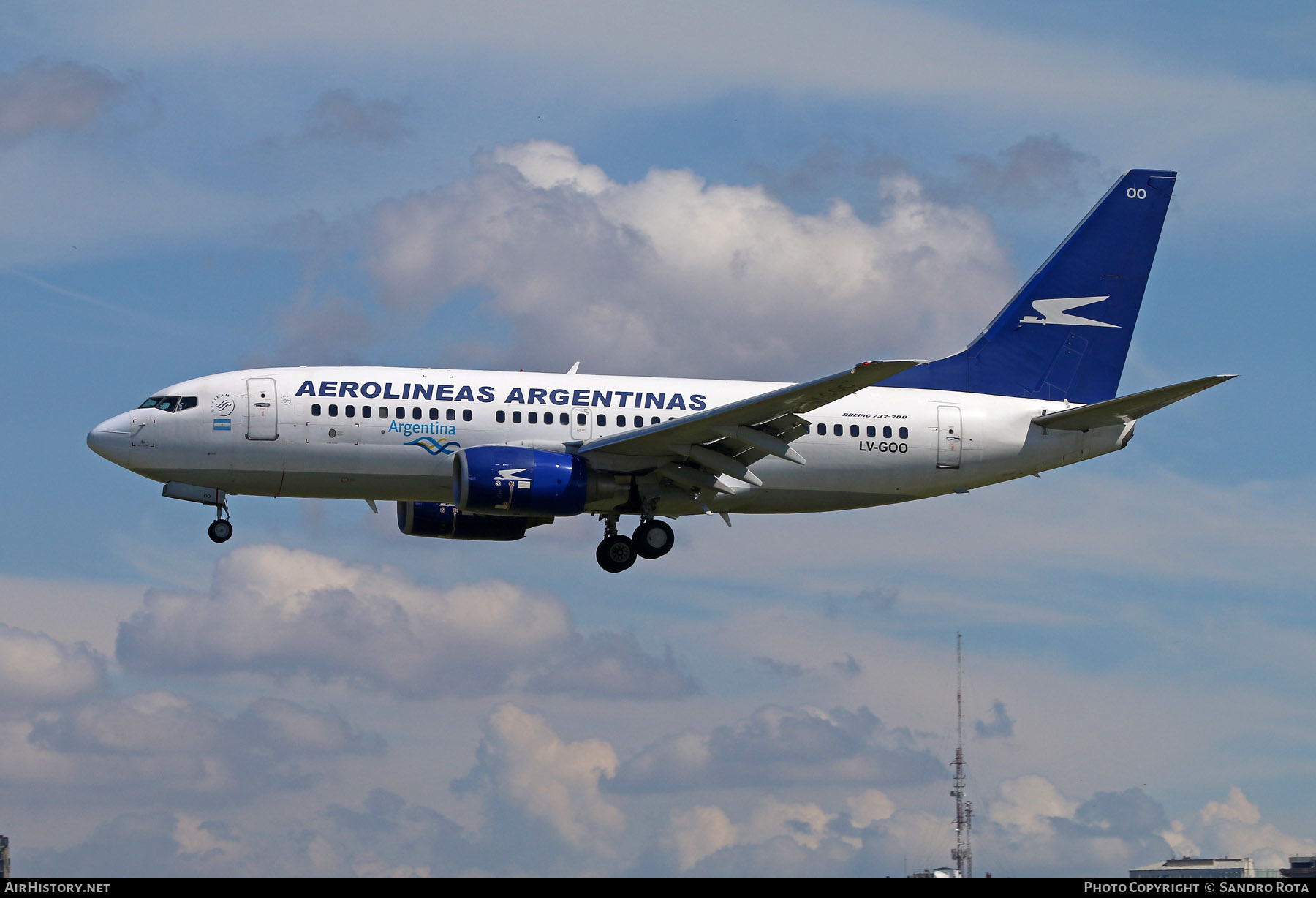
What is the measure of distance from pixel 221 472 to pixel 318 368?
3925 mm

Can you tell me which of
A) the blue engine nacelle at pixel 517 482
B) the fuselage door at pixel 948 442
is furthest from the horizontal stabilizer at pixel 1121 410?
the blue engine nacelle at pixel 517 482

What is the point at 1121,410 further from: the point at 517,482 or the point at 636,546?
the point at 517,482

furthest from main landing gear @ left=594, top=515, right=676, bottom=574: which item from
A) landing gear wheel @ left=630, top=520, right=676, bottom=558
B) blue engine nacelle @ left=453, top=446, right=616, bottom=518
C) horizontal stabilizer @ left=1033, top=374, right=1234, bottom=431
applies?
horizontal stabilizer @ left=1033, top=374, right=1234, bottom=431

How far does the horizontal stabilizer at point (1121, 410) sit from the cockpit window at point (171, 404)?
958 inches

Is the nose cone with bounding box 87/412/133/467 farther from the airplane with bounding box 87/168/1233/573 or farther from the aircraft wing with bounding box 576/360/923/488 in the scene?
the aircraft wing with bounding box 576/360/923/488

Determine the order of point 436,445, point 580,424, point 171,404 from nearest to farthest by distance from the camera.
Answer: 1. point 436,445
2. point 171,404
3. point 580,424

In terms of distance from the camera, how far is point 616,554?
1839 inches

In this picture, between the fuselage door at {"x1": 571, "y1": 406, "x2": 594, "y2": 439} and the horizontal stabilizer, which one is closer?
the horizontal stabilizer

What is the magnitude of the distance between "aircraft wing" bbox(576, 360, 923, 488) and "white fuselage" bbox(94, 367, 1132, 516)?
896 millimetres

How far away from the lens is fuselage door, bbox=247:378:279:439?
144 feet

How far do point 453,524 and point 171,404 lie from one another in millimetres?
9475

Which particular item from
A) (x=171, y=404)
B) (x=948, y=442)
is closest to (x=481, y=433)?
(x=171, y=404)

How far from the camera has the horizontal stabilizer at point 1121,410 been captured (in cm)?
4304
